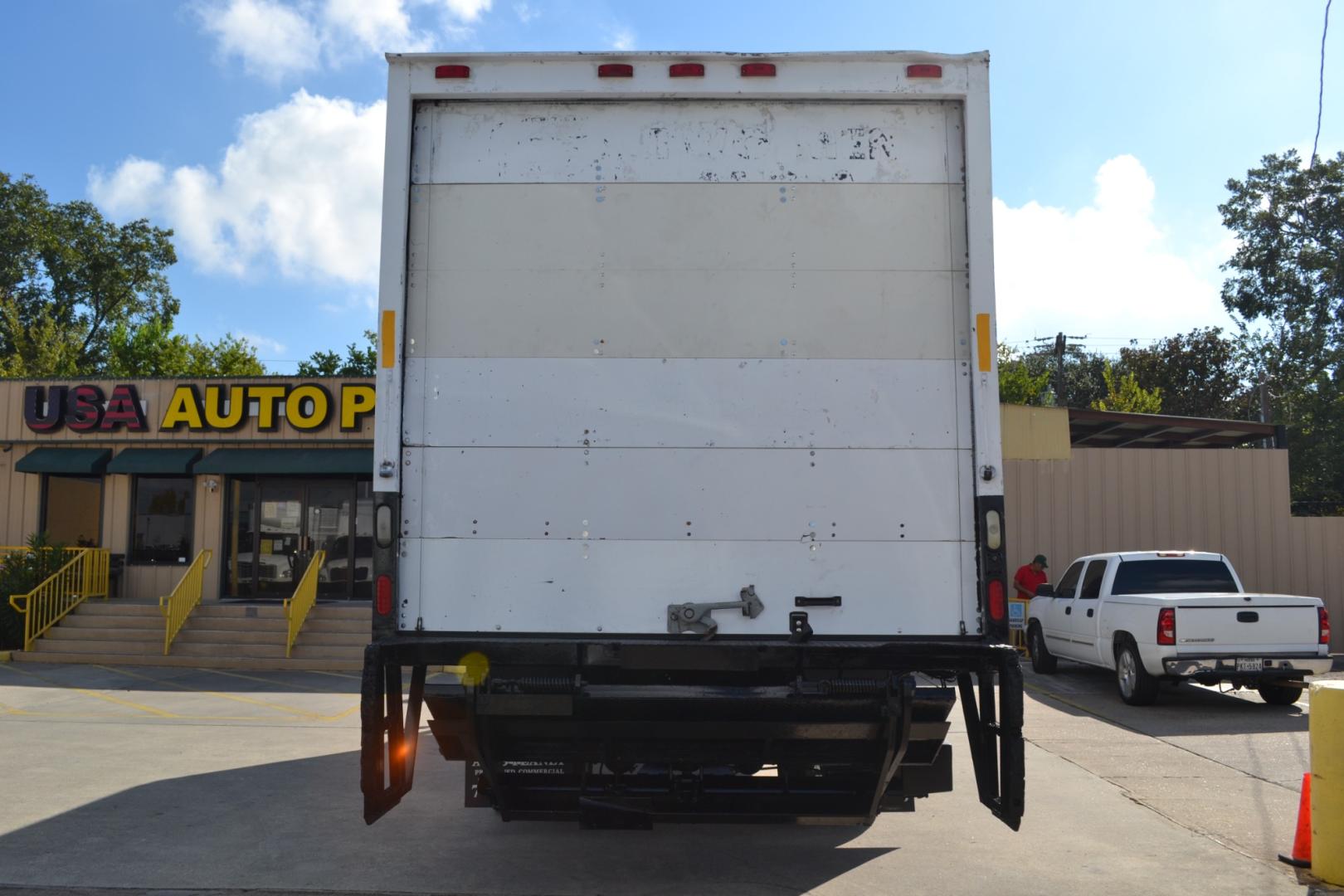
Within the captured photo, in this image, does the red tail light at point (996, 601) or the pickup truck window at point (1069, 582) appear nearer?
the red tail light at point (996, 601)

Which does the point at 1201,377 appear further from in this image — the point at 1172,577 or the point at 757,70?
the point at 757,70

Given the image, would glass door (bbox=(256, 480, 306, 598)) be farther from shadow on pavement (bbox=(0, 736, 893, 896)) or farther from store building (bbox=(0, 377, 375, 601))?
shadow on pavement (bbox=(0, 736, 893, 896))

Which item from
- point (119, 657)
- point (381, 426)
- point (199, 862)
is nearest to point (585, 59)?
point (381, 426)

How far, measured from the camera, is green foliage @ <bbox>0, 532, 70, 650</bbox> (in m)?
16.7

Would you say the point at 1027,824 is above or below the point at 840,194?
below

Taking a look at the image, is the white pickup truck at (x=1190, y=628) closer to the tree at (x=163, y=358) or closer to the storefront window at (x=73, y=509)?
the storefront window at (x=73, y=509)

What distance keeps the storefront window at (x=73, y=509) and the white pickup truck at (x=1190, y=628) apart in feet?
56.2

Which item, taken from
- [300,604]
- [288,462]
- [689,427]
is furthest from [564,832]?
[288,462]

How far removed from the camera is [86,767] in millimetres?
8562

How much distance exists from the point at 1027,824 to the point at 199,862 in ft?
16.4

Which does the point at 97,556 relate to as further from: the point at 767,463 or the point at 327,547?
the point at 767,463

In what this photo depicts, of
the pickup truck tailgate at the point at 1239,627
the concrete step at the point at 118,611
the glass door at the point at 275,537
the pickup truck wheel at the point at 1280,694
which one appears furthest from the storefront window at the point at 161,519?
the pickup truck wheel at the point at 1280,694

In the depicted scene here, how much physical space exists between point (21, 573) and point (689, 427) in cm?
1613

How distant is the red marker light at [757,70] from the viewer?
16.4 ft
